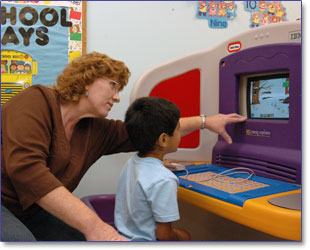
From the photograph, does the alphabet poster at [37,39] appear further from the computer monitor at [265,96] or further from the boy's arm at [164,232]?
the boy's arm at [164,232]

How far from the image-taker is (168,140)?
92 centimetres

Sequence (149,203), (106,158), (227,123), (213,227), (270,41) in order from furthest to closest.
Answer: (106,158)
(213,227)
(227,123)
(270,41)
(149,203)

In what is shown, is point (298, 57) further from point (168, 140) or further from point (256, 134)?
point (168, 140)

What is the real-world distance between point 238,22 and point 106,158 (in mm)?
1018

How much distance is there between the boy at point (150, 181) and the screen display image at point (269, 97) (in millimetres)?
339

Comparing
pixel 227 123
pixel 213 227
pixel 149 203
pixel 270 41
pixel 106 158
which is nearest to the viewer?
pixel 149 203

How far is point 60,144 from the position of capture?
36.2 inches

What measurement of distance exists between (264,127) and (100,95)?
0.55m

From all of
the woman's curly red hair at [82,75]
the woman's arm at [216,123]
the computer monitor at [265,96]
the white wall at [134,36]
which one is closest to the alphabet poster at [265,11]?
the white wall at [134,36]

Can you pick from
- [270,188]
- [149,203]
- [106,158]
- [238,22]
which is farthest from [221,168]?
[238,22]

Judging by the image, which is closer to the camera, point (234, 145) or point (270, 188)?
point (270, 188)

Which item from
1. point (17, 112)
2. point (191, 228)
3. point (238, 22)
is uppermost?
point (238, 22)

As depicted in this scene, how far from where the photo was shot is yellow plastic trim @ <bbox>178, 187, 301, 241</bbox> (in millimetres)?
671

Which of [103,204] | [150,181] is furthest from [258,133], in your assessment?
[103,204]
